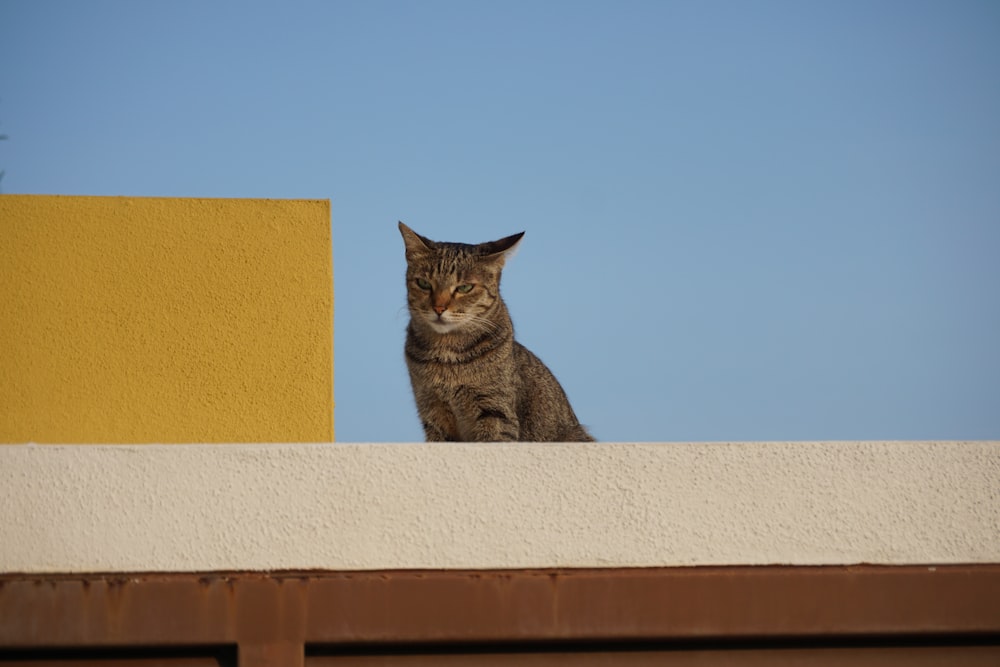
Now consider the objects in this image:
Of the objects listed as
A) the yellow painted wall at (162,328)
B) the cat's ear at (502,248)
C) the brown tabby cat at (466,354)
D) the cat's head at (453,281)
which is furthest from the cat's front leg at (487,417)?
the yellow painted wall at (162,328)

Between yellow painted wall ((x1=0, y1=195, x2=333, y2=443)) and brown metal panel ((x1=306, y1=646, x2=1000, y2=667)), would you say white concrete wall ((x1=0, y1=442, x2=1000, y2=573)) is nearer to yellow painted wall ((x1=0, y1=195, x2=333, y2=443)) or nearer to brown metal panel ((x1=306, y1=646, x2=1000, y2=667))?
brown metal panel ((x1=306, y1=646, x2=1000, y2=667))

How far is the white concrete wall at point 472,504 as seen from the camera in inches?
104

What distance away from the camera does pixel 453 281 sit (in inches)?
184

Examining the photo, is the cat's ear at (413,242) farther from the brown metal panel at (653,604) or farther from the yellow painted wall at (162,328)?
the brown metal panel at (653,604)

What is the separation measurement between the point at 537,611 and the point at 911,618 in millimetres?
1021

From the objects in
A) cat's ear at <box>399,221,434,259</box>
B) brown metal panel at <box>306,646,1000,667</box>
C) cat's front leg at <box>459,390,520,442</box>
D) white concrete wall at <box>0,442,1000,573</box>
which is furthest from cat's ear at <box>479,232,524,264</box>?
brown metal panel at <box>306,646,1000,667</box>

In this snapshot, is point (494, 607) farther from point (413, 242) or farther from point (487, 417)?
point (413, 242)

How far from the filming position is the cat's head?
15.2 feet

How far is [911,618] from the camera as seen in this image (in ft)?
9.27

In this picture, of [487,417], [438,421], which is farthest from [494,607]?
[438,421]

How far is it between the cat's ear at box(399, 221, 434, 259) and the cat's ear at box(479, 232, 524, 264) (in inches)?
10.3

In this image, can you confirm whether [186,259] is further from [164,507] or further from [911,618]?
[911,618]

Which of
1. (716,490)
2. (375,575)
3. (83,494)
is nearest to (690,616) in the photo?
(716,490)

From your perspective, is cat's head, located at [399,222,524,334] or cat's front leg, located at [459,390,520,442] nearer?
cat's front leg, located at [459,390,520,442]
